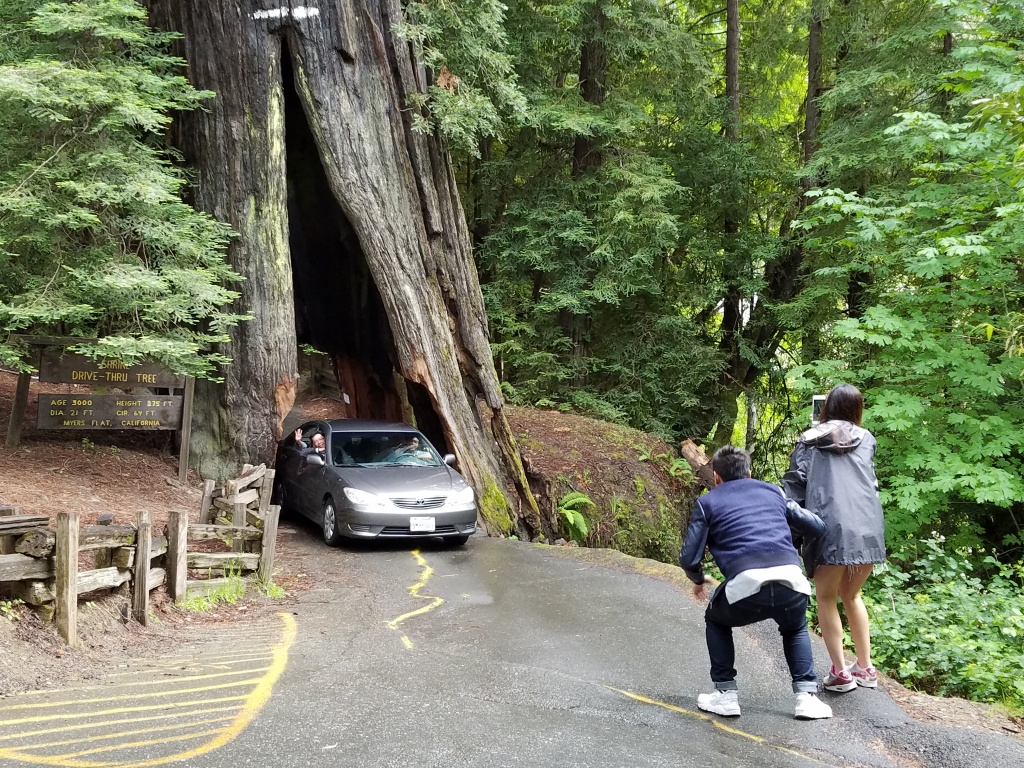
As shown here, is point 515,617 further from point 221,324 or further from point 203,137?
point 203,137

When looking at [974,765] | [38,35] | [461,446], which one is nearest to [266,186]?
[38,35]

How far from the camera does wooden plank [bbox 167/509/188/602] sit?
21.8 feet

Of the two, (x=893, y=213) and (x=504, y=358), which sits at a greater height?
(x=893, y=213)

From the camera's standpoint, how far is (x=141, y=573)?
6.08 m

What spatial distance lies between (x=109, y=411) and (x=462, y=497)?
4.91m

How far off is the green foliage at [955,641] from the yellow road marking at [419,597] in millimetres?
3950

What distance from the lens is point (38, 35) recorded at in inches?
431

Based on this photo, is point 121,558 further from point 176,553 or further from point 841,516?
point 841,516

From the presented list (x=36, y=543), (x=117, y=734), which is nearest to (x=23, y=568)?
(x=36, y=543)

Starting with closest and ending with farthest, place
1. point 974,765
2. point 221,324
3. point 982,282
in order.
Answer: point 974,765 < point 982,282 < point 221,324

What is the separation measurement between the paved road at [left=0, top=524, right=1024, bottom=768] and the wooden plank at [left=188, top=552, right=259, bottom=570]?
2.64 ft

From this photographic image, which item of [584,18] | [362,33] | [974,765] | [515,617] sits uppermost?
[584,18]

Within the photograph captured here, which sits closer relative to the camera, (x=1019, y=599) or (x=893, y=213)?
(x=1019, y=599)

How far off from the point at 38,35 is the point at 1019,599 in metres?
13.7
